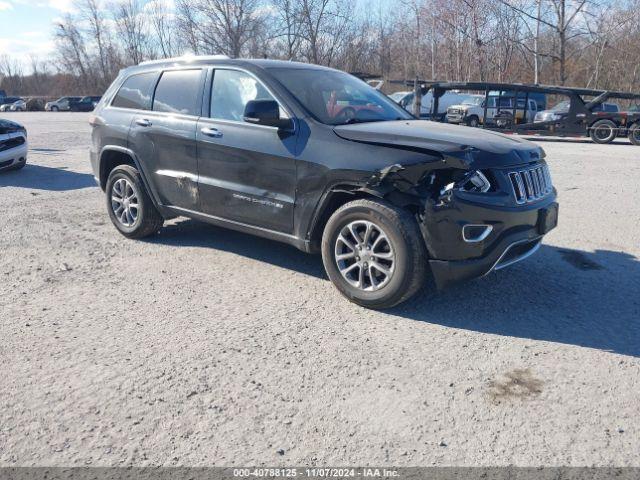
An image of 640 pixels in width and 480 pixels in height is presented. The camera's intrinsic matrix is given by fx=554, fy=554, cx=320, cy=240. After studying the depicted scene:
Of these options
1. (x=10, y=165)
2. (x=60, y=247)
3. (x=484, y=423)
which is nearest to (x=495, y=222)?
(x=484, y=423)

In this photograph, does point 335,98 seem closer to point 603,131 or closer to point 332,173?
point 332,173

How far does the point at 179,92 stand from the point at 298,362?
128 inches

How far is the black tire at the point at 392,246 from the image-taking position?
3.93 meters

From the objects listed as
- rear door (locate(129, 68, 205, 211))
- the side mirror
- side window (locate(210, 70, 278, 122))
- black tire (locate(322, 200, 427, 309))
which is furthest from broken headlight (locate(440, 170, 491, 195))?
rear door (locate(129, 68, 205, 211))

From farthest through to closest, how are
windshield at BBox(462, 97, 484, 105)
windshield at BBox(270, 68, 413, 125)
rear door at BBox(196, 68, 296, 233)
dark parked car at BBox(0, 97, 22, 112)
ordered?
dark parked car at BBox(0, 97, 22, 112)
windshield at BBox(462, 97, 484, 105)
windshield at BBox(270, 68, 413, 125)
rear door at BBox(196, 68, 296, 233)

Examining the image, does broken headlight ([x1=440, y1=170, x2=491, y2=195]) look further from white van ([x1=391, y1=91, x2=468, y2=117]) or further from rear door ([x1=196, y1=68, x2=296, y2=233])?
white van ([x1=391, y1=91, x2=468, y2=117])

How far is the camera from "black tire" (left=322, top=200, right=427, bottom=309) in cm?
393

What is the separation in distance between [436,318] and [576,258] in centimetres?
219

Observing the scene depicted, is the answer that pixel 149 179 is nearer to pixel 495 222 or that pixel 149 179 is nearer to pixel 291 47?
pixel 495 222

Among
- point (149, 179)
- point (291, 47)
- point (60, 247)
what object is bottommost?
point (60, 247)

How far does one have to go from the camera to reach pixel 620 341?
12.2 feet

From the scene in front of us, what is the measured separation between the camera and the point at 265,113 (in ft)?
14.4

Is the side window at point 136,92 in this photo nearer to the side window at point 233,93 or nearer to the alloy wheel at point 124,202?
the alloy wheel at point 124,202

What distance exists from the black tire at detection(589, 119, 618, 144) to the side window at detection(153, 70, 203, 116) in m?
17.3
